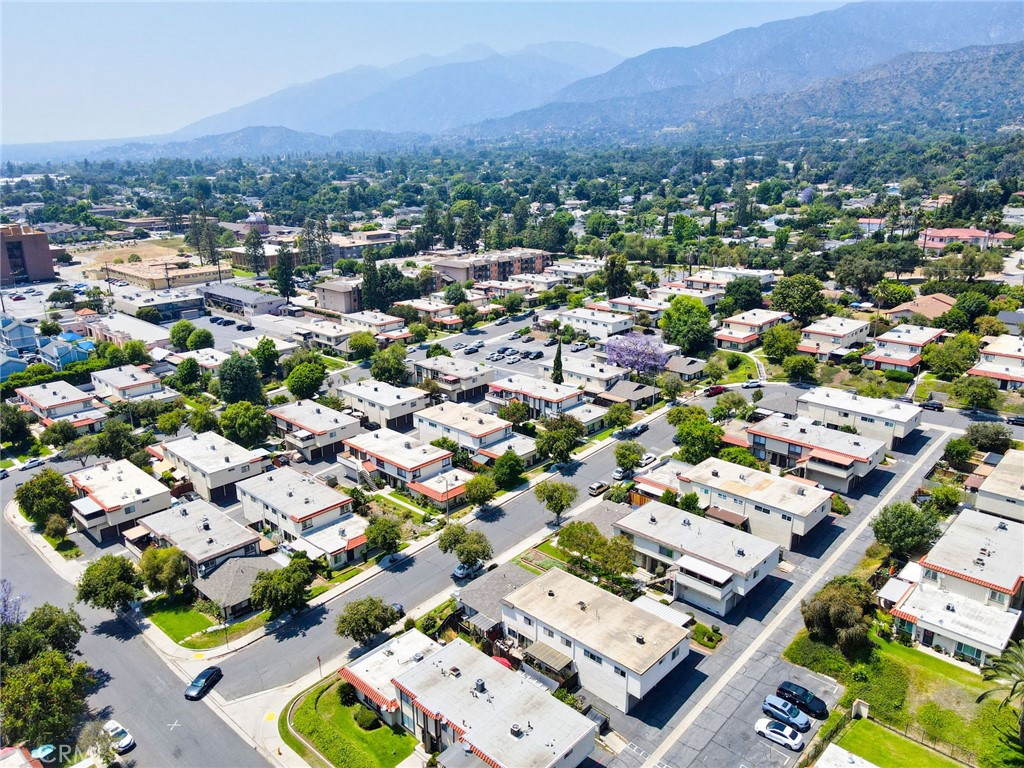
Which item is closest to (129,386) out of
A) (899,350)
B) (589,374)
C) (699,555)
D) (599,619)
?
(589,374)

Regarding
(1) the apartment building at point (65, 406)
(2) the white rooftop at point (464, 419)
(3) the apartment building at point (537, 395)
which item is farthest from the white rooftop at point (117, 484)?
(3) the apartment building at point (537, 395)

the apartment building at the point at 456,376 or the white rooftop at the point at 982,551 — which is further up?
the apartment building at the point at 456,376

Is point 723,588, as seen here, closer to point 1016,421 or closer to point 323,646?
point 323,646

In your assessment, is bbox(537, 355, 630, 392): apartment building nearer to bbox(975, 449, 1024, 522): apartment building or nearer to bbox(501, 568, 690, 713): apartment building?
bbox(975, 449, 1024, 522): apartment building

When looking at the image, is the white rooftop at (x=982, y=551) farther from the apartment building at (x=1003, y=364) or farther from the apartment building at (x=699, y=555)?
the apartment building at (x=1003, y=364)

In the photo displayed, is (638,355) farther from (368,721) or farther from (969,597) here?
(368,721)

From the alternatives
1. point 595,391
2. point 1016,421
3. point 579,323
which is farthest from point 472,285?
point 1016,421
